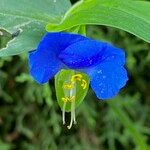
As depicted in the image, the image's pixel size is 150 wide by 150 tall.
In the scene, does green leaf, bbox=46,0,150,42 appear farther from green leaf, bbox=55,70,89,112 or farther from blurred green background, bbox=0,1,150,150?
blurred green background, bbox=0,1,150,150

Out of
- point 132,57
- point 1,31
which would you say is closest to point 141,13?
point 1,31

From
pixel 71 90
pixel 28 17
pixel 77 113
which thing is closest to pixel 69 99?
pixel 71 90

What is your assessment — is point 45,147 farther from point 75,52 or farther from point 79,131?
point 75,52

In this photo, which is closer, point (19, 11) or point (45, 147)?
point (19, 11)

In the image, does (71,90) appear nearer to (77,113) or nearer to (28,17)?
(28,17)

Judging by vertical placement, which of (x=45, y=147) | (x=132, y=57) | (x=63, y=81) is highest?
(x=63, y=81)

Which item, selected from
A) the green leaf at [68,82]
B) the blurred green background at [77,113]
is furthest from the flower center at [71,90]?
the blurred green background at [77,113]

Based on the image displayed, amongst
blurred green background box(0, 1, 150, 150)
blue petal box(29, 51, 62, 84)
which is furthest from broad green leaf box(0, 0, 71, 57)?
blurred green background box(0, 1, 150, 150)

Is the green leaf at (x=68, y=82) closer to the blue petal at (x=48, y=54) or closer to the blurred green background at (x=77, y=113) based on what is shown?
the blue petal at (x=48, y=54)
